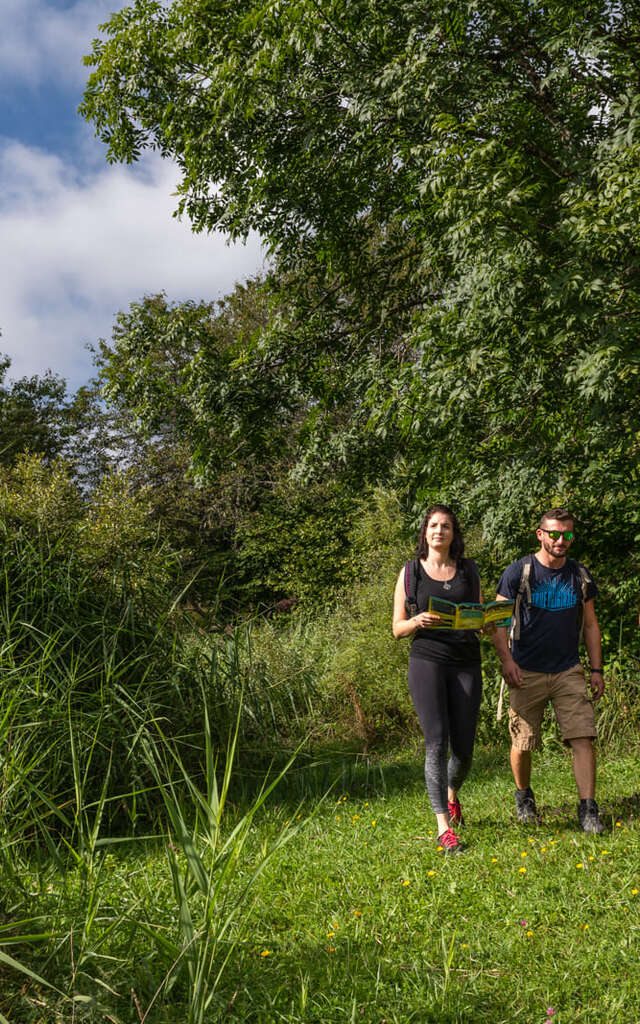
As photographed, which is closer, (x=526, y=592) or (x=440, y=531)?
(x=440, y=531)

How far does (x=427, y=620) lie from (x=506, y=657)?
2.11 feet

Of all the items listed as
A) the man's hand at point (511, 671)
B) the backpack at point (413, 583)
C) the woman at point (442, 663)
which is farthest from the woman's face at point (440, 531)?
the man's hand at point (511, 671)

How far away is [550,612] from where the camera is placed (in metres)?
A: 4.45

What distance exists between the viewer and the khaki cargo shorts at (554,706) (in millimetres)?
4379

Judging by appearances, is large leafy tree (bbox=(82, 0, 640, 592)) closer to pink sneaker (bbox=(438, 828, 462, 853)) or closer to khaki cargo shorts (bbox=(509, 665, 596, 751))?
khaki cargo shorts (bbox=(509, 665, 596, 751))

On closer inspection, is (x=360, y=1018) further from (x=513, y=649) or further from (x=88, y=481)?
(x=88, y=481)

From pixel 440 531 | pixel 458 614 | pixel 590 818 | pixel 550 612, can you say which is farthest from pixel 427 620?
pixel 590 818

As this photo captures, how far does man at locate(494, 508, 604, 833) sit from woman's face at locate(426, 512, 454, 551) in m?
0.44

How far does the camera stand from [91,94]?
987 cm

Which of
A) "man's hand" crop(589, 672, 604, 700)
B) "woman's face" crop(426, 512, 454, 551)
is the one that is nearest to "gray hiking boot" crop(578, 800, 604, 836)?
"man's hand" crop(589, 672, 604, 700)

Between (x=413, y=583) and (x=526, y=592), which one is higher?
(x=413, y=583)

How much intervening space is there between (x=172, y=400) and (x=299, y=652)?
3774 millimetres

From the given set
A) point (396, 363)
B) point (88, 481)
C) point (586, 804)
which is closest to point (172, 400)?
point (396, 363)

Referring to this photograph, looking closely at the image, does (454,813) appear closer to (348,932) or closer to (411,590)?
(411,590)
